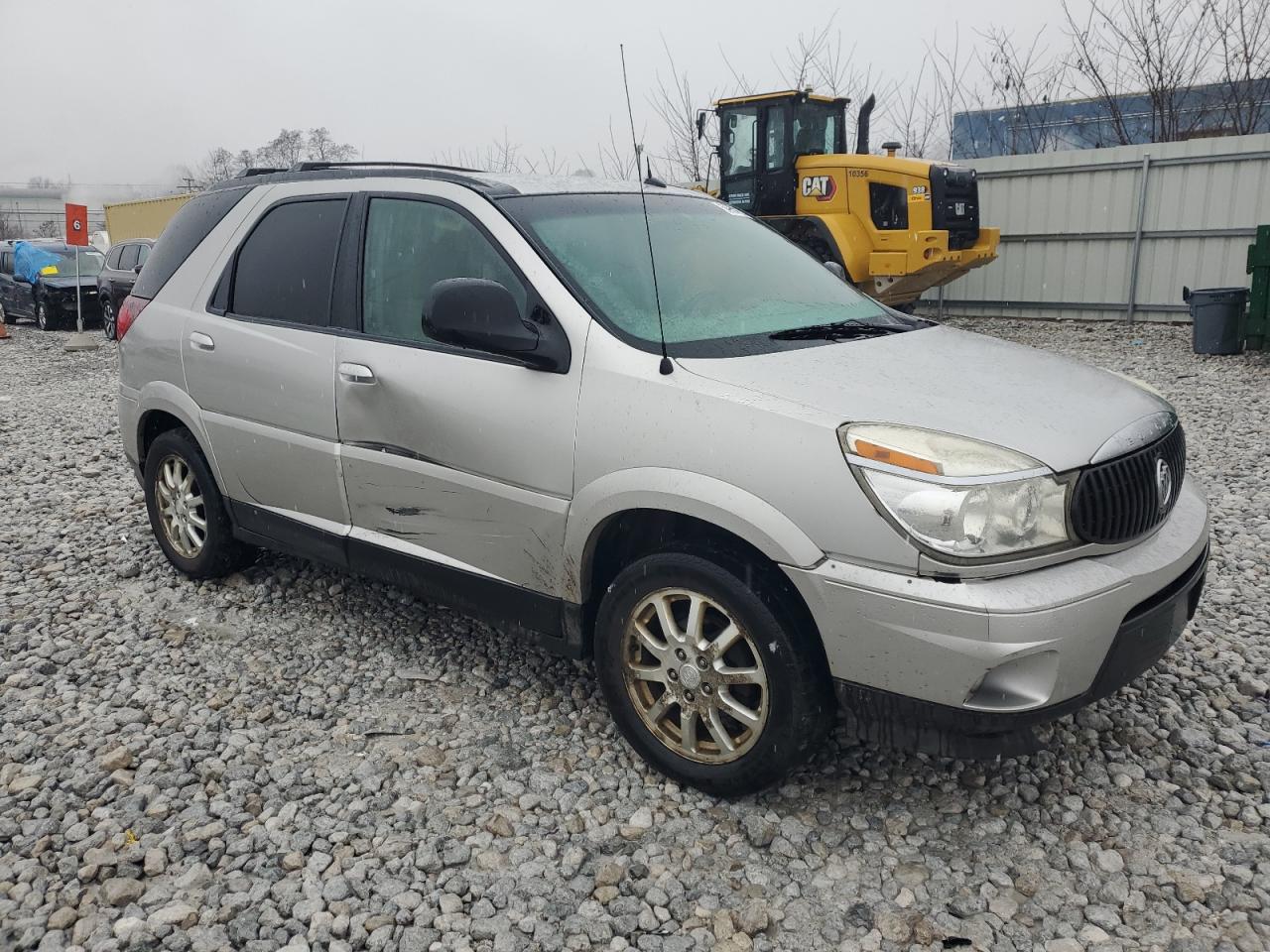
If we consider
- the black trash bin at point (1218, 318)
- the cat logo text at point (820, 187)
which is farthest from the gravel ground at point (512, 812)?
the cat logo text at point (820, 187)

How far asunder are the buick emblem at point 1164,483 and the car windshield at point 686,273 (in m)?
1.02

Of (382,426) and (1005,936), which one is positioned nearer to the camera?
(1005,936)

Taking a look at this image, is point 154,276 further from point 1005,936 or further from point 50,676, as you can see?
point 1005,936

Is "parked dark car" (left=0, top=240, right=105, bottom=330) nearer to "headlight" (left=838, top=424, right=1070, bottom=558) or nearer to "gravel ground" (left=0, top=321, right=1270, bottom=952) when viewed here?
"gravel ground" (left=0, top=321, right=1270, bottom=952)

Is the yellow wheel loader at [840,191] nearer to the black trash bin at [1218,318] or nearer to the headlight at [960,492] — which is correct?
the black trash bin at [1218,318]

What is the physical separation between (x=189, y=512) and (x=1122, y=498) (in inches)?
155

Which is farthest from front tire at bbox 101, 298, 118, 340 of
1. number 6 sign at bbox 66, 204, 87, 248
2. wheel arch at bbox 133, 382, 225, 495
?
wheel arch at bbox 133, 382, 225, 495

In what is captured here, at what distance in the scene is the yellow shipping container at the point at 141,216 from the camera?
108ft

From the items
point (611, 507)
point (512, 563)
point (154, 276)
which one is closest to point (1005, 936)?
point (611, 507)

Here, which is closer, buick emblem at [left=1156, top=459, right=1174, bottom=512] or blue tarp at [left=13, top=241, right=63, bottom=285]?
buick emblem at [left=1156, top=459, right=1174, bottom=512]

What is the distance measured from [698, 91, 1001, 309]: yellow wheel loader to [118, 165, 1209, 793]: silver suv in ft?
32.6

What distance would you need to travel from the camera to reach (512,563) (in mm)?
3334

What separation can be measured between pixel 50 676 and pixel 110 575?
1.18 metres

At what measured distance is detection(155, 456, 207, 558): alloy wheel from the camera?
4723 millimetres
